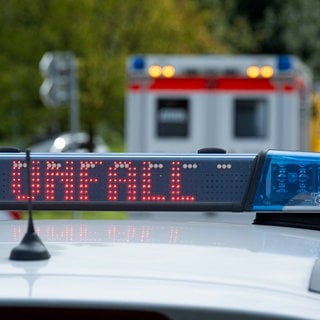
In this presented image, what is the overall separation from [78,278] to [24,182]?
1.36 meters

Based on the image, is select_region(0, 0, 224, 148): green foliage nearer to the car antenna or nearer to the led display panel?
the led display panel

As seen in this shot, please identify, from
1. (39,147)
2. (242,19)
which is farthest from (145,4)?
(242,19)

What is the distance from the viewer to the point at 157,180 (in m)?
3.50

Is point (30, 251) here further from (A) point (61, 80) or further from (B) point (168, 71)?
(A) point (61, 80)

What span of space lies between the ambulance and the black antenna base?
12.1 m

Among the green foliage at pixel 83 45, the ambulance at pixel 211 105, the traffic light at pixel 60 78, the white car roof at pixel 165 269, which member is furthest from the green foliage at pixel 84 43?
the white car roof at pixel 165 269

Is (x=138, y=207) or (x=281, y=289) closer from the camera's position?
(x=281, y=289)

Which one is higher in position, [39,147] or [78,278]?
[78,278]

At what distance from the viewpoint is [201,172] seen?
3492 millimetres

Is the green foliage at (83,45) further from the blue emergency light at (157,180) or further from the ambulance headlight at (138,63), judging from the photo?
the blue emergency light at (157,180)

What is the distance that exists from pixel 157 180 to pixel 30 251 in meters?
1.16

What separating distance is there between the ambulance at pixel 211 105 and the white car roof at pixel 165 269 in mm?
11662

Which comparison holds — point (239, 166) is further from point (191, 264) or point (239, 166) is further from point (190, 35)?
point (190, 35)

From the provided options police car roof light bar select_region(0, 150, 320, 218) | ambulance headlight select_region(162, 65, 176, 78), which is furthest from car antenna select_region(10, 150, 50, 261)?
ambulance headlight select_region(162, 65, 176, 78)
